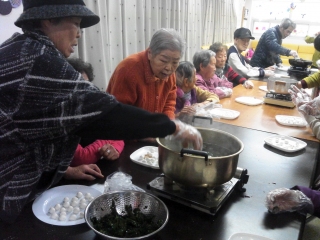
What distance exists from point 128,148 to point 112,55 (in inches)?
69.0

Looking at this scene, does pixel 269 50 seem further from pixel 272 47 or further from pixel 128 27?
pixel 128 27

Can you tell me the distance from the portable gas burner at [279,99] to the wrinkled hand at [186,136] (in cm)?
177

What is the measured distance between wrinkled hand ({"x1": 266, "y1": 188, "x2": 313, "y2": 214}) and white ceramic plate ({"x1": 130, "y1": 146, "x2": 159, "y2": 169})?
497 millimetres

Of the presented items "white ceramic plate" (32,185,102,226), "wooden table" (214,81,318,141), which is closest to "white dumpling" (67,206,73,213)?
"white ceramic plate" (32,185,102,226)

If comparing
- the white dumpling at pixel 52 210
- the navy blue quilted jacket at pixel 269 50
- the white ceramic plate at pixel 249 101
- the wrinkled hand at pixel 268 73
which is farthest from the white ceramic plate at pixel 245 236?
the navy blue quilted jacket at pixel 269 50

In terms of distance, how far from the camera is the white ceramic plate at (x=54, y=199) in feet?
3.04

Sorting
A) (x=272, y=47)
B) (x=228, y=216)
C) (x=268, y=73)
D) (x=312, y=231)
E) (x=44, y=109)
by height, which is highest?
(x=44, y=109)

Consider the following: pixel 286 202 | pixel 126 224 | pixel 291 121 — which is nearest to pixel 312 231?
pixel 291 121

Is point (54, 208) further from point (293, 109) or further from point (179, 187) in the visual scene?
point (293, 109)

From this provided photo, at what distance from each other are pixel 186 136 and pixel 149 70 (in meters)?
0.94

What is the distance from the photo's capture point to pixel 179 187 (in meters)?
1.09

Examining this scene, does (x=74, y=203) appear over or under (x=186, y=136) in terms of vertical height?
under

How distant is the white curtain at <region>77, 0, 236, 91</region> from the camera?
8.84 ft

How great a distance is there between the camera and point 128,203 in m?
0.99
